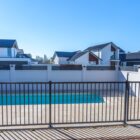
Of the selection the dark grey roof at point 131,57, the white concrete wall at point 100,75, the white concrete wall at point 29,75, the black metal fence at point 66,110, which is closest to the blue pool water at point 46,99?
the black metal fence at point 66,110

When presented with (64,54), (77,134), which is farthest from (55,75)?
(64,54)

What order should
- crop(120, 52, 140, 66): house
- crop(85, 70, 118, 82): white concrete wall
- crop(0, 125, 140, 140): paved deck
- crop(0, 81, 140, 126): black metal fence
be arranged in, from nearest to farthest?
crop(0, 125, 140, 140): paved deck, crop(0, 81, 140, 126): black metal fence, crop(85, 70, 118, 82): white concrete wall, crop(120, 52, 140, 66): house

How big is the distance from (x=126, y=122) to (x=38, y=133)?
2.61 meters

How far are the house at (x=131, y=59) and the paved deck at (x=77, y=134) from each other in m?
26.6

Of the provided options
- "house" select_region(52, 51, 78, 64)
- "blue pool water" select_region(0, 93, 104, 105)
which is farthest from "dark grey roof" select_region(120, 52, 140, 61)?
"blue pool water" select_region(0, 93, 104, 105)

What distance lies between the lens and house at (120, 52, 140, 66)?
31.1 meters

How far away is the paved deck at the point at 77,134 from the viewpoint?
4734 millimetres

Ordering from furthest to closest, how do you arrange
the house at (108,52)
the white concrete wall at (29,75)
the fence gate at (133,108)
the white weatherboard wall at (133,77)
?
the house at (108,52)
the white concrete wall at (29,75)
the white weatherboard wall at (133,77)
the fence gate at (133,108)

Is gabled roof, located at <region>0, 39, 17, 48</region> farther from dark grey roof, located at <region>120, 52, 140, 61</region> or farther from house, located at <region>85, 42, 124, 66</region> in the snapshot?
dark grey roof, located at <region>120, 52, 140, 61</region>

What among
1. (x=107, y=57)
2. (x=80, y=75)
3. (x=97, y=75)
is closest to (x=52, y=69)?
(x=80, y=75)

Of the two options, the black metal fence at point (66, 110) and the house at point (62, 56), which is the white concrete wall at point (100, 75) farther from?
the house at point (62, 56)

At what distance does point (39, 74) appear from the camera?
58.3ft

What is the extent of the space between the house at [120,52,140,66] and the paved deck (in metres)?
26.6

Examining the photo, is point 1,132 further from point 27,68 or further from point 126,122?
point 27,68
